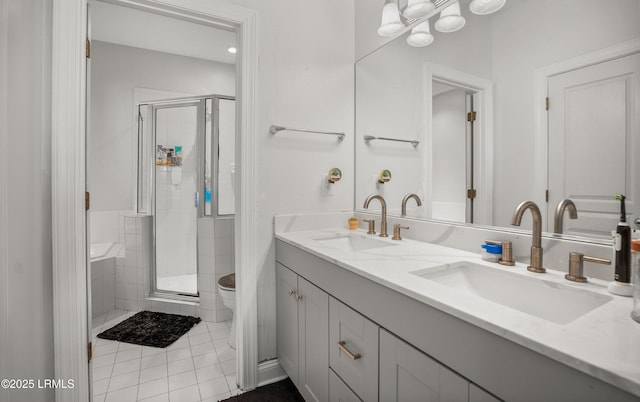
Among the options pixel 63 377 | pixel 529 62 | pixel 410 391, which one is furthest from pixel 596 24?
pixel 63 377

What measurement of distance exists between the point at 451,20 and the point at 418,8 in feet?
0.68

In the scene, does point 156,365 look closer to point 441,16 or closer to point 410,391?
point 410,391

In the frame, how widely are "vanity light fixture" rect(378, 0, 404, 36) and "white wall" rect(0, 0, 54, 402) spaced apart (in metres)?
1.59

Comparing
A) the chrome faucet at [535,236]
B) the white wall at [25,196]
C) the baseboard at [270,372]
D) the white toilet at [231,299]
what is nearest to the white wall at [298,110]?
the baseboard at [270,372]

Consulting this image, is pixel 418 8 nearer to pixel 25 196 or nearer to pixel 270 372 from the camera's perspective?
pixel 25 196

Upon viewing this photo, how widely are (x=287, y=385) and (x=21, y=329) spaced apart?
4.06 feet

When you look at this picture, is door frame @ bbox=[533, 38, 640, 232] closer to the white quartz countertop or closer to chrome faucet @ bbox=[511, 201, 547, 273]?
chrome faucet @ bbox=[511, 201, 547, 273]

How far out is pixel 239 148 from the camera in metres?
1.69

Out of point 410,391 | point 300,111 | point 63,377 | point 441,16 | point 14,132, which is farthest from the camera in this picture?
point 300,111

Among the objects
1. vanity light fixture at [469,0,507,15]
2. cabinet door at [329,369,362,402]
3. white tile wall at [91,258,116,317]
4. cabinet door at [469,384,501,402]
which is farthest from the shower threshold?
vanity light fixture at [469,0,507,15]

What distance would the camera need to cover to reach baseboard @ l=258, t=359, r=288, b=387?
5.70 feet

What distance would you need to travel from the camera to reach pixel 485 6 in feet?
4.21

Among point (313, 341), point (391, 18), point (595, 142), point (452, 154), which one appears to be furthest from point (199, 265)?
point (595, 142)

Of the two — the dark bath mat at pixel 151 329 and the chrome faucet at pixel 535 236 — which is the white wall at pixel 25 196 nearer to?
the dark bath mat at pixel 151 329
